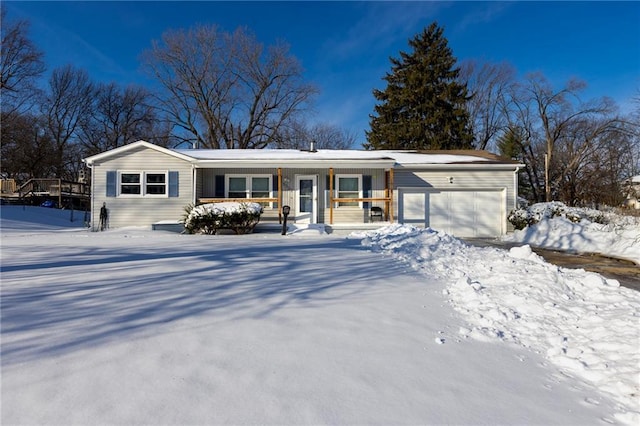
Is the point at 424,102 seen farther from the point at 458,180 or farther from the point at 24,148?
the point at 24,148

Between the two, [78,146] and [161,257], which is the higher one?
[78,146]

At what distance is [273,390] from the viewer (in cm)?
204

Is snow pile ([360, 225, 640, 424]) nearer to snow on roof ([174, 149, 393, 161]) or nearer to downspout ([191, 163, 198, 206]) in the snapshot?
snow on roof ([174, 149, 393, 161])

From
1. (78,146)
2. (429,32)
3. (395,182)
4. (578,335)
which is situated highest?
(429,32)

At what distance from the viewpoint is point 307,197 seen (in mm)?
13945

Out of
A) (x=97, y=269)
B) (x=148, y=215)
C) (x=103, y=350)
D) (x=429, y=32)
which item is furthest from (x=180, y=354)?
(x=429, y=32)

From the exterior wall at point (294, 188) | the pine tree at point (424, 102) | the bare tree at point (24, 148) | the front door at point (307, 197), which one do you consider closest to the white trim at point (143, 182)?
the exterior wall at point (294, 188)

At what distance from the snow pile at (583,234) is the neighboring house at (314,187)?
59.9 inches

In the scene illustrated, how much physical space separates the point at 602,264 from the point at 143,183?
1495 centimetres

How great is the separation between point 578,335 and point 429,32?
3028 centimetres

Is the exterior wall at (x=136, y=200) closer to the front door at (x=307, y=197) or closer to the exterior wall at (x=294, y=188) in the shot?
the exterior wall at (x=294, y=188)

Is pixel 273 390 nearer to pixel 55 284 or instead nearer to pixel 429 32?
pixel 55 284

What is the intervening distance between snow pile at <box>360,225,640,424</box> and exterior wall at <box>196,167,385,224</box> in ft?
24.5

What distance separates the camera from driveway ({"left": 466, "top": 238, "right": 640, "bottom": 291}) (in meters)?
6.18
